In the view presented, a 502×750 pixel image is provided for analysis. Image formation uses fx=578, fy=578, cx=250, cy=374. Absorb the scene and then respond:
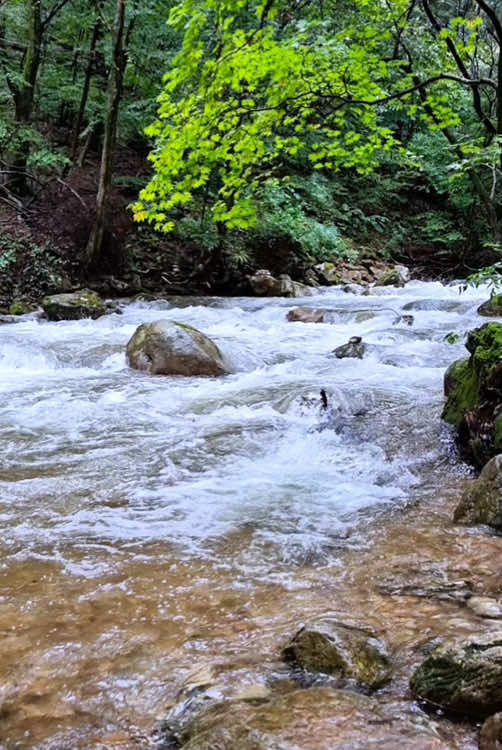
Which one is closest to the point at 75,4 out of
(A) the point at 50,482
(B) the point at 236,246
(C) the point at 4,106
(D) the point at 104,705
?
(C) the point at 4,106

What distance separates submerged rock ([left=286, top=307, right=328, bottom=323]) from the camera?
1191cm

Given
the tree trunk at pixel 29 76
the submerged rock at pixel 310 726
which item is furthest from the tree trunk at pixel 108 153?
the submerged rock at pixel 310 726

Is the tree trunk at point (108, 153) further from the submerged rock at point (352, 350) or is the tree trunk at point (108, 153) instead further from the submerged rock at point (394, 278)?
the submerged rock at point (394, 278)

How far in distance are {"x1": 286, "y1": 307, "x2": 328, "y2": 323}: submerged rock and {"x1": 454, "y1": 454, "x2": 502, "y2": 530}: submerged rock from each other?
8.27 m

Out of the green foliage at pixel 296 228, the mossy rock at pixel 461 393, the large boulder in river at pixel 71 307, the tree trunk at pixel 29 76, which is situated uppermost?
the tree trunk at pixel 29 76

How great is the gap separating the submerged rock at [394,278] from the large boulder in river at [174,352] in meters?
10.3

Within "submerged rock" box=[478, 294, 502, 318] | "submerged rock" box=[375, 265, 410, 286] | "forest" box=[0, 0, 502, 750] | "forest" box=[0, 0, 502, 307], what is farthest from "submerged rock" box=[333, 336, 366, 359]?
"submerged rock" box=[375, 265, 410, 286]

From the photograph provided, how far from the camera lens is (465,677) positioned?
1.89 m

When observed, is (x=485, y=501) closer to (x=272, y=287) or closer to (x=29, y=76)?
(x=272, y=287)

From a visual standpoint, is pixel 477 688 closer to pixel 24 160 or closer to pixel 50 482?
pixel 50 482

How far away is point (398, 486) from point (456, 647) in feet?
8.24

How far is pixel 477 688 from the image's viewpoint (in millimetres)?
1843

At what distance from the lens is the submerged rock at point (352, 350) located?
884 cm

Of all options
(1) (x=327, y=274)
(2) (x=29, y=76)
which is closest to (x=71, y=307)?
(2) (x=29, y=76)
